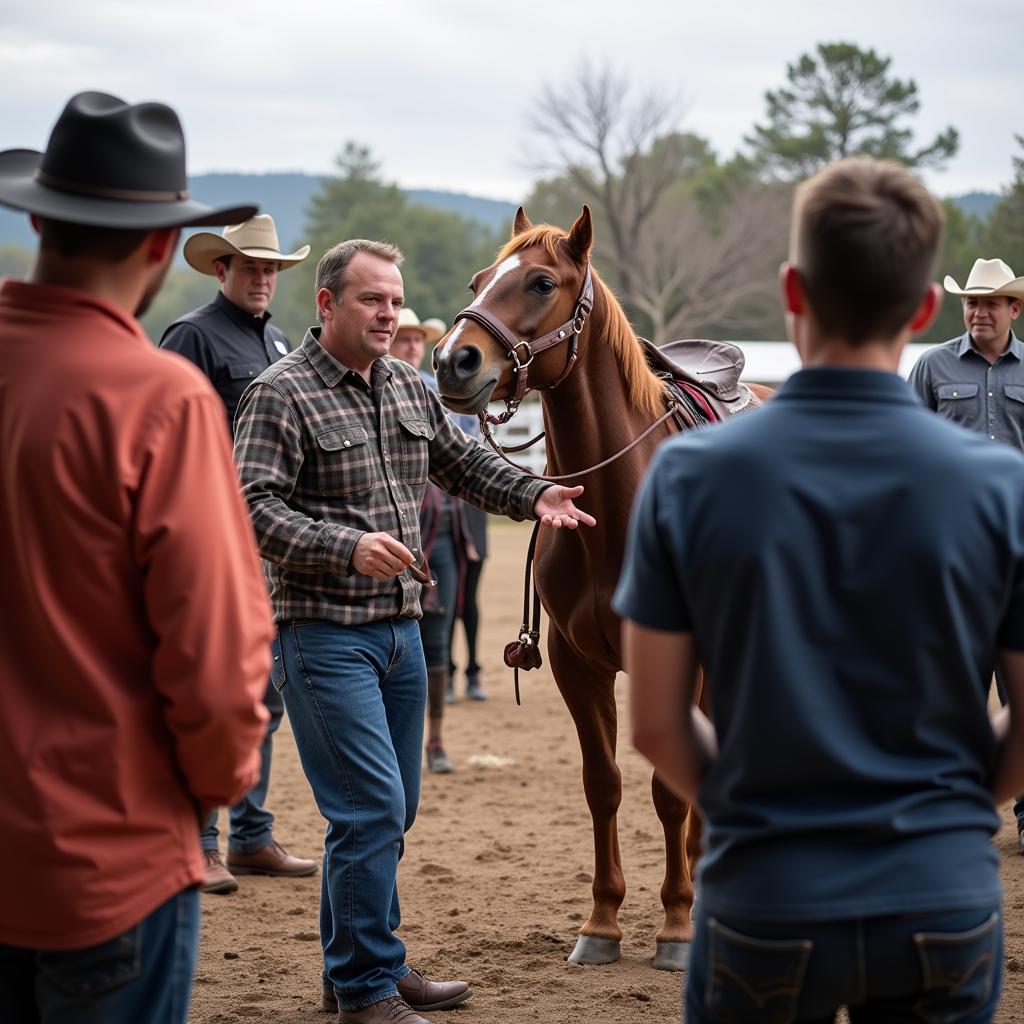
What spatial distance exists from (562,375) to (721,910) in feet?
9.46

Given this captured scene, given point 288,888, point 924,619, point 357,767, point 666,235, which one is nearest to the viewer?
point 924,619

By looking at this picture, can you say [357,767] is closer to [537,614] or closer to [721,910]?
[537,614]

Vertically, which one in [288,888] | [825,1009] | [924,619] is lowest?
[288,888]

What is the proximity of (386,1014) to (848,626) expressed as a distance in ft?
8.45

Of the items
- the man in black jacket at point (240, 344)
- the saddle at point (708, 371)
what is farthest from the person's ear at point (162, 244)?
the man in black jacket at point (240, 344)

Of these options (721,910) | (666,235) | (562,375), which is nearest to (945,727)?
(721,910)

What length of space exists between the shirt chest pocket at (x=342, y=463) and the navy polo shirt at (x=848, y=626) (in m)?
2.15

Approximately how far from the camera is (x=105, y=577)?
1.96m

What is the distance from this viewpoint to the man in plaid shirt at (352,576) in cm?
377

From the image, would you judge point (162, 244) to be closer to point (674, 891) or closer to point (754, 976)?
point (754, 976)

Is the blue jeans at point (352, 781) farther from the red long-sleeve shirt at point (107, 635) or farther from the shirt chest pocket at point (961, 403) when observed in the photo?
the shirt chest pocket at point (961, 403)

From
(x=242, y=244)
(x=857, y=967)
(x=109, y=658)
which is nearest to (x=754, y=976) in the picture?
(x=857, y=967)

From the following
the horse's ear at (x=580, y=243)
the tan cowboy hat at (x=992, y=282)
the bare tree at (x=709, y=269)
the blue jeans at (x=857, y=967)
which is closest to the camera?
the blue jeans at (x=857, y=967)

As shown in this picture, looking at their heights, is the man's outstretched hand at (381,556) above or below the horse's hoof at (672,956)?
above
